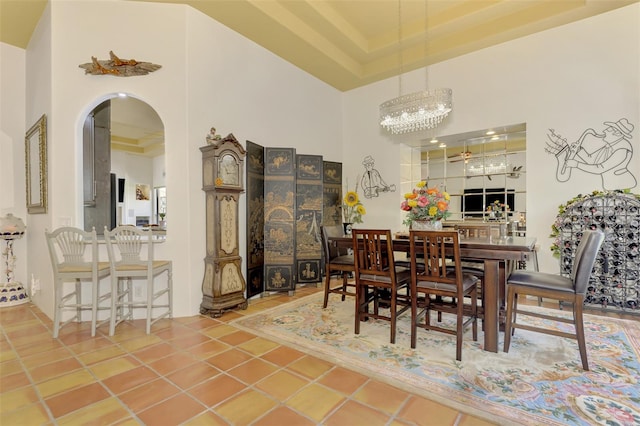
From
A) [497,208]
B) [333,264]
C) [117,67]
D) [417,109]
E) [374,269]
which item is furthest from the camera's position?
[497,208]

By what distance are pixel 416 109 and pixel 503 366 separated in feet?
9.91

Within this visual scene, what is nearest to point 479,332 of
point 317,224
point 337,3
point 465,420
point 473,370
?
point 473,370

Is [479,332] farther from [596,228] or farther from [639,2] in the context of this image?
[639,2]

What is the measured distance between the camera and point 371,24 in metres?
4.56

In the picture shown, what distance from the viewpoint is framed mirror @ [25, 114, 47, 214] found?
3.39 metres

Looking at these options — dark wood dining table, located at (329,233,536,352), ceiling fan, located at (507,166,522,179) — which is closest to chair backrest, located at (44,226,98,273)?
dark wood dining table, located at (329,233,536,352)

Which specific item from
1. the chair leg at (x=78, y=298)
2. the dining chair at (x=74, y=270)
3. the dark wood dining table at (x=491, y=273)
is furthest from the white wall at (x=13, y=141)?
the dark wood dining table at (x=491, y=273)

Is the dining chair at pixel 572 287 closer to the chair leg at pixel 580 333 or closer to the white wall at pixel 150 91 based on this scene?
→ the chair leg at pixel 580 333

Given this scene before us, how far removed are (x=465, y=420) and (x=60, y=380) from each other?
2.73 m

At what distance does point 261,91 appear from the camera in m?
4.43

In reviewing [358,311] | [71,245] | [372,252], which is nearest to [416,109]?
[372,252]

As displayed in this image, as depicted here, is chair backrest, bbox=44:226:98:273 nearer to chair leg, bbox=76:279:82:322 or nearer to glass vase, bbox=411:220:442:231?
chair leg, bbox=76:279:82:322

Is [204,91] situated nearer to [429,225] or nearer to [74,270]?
[74,270]

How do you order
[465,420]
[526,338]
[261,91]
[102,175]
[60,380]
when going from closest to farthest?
[465,420]
[60,380]
[526,338]
[102,175]
[261,91]
